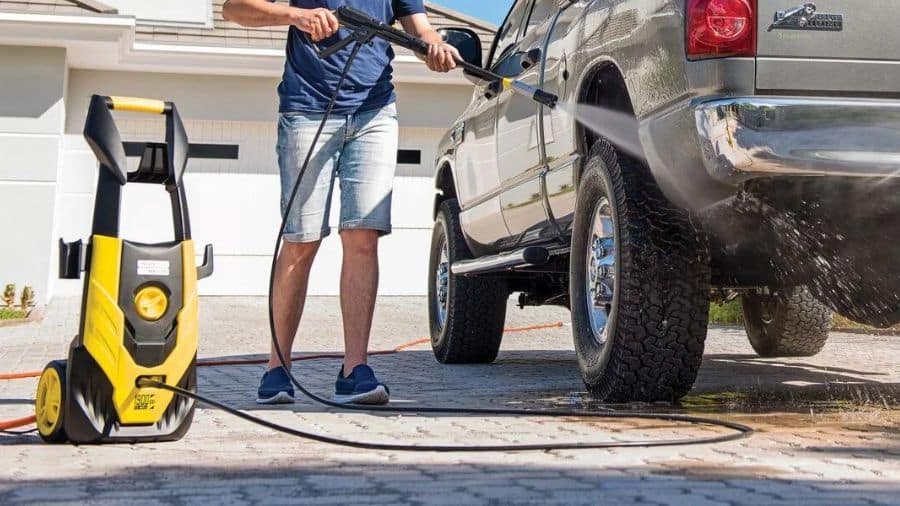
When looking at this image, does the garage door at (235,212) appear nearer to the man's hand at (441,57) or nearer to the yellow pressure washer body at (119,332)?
the man's hand at (441,57)

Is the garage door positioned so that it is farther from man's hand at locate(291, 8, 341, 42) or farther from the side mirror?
man's hand at locate(291, 8, 341, 42)

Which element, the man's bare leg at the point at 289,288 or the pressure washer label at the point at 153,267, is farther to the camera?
the man's bare leg at the point at 289,288

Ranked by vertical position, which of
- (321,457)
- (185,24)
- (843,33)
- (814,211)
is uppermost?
(185,24)

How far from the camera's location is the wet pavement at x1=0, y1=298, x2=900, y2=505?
3035 mm

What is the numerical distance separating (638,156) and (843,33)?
0.95m

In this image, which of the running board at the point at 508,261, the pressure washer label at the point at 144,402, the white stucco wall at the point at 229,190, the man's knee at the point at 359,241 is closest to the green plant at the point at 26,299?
the white stucco wall at the point at 229,190

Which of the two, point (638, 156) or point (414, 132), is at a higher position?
point (414, 132)

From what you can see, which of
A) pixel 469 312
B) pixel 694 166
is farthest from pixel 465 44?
pixel 694 166

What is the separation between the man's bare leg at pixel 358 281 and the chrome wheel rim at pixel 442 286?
2.45 metres

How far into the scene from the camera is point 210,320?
1170 centimetres

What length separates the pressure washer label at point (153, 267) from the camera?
3881 millimetres

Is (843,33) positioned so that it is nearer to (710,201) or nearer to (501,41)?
(710,201)

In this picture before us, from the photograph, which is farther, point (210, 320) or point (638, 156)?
point (210, 320)

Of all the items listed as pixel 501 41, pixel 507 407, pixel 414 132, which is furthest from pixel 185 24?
pixel 507 407
